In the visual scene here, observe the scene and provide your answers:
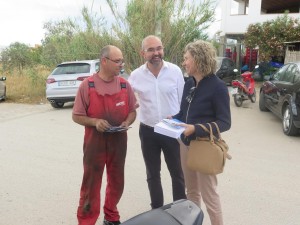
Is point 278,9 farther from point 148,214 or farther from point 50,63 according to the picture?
point 148,214

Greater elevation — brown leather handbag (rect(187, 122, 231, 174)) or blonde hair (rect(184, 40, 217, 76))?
blonde hair (rect(184, 40, 217, 76))

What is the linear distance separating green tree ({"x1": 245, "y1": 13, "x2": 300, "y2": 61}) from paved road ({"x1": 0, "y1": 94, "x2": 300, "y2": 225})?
1058 cm

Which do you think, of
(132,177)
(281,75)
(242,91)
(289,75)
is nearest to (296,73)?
(289,75)

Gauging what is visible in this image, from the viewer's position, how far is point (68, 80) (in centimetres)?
1062

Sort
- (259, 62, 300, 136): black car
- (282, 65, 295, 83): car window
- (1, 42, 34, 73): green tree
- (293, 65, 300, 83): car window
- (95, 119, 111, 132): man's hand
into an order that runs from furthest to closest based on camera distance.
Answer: (1, 42, 34, 73): green tree → (282, 65, 295, 83): car window → (293, 65, 300, 83): car window → (259, 62, 300, 136): black car → (95, 119, 111, 132): man's hand

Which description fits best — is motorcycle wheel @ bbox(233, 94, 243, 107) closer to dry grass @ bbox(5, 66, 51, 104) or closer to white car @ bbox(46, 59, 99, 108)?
white car @ bbox(46, 59, 99, 108)

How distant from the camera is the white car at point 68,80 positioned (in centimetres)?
1057

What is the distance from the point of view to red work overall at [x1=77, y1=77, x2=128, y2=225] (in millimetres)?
2890

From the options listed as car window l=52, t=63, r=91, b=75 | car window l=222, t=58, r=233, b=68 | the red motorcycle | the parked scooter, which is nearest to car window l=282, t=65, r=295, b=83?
the red motorcycle

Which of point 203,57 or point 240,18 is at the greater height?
point 240,18

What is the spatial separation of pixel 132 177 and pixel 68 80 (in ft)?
22.0

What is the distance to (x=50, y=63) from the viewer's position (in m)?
15.1

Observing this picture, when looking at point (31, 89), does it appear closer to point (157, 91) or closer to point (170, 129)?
point (157, 91)

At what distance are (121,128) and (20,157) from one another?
334 cm
